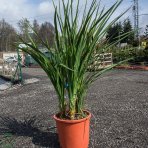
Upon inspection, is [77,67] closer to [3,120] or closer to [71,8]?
[71,8]

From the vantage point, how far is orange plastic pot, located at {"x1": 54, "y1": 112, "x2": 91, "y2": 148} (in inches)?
166

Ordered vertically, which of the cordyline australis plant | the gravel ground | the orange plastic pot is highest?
the cordyline australis plant

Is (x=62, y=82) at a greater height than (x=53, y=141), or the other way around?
(x=62, y=82)

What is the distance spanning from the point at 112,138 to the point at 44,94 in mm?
5467

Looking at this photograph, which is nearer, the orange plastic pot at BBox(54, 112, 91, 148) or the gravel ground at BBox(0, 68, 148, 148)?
the orange plastic pot at BBox(54, 112, 91, 148)

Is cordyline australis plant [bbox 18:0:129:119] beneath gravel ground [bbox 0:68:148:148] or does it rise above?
above

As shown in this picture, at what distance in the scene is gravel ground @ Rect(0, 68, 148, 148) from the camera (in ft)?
15.7

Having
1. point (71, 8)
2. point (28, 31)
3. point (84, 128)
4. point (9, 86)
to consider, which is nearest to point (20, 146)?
point (84, 128)

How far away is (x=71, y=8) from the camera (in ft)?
14.0

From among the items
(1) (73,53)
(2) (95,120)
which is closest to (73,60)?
(1) (73,53)

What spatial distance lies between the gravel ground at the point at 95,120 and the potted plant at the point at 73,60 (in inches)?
20.0

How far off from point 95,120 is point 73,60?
84.6 inches

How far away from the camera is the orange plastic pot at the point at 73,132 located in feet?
13.8

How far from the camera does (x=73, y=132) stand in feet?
13.9
